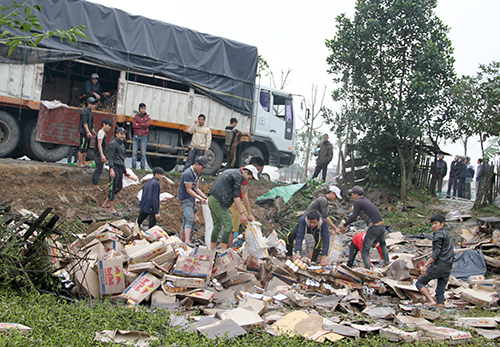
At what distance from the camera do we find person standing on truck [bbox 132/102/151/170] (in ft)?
33.4

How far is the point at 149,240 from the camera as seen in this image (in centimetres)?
608

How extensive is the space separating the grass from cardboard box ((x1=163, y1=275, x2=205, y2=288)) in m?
0.56

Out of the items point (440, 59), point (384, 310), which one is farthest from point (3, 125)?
point (440, 59)

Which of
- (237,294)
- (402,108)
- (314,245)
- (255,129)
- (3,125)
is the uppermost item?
(402,108)

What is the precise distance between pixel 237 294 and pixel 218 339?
5.64ft

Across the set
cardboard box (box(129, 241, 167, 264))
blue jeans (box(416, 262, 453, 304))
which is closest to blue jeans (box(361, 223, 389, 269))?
blue jeans (box(416, 262, 453, 304))

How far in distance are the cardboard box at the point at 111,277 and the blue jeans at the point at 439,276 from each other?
3.97 metres

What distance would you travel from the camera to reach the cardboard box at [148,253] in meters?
4.93

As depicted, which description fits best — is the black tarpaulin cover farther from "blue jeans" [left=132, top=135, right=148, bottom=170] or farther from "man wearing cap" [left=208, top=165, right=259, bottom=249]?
"man wearing cap" [left=208, top=165, right=259, bottom=249]

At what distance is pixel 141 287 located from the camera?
4.37 meters

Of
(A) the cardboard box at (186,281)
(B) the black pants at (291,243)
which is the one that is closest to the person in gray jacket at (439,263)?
(B) the black pants at (291,243)

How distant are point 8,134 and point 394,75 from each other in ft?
38.0

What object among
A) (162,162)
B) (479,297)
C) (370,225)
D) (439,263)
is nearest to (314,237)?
(370,225)

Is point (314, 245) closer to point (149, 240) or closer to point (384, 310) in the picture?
point (384, 310)
